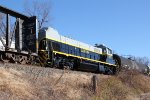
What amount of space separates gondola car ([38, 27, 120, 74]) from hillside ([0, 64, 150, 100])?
364cm

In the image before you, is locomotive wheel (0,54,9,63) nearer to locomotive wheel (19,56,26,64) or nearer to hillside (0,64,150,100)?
locomotive wheel (19,56,26,64)

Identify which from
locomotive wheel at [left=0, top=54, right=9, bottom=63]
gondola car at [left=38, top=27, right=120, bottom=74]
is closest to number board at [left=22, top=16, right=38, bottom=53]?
locomotive wheel at [left=0, top=54, right=9, bottom=63]

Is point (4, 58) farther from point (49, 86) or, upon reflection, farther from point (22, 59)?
point (49, 86)

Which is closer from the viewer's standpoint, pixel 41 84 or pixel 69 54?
pixel 41 84

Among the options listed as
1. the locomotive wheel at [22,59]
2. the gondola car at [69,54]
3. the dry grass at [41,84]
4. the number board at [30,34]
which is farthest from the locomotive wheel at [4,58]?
the gondola car at [69,54]

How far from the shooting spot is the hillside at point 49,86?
1129cm

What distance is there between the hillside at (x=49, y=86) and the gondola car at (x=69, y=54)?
364 centimetres

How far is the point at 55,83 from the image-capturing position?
1470 centimetres

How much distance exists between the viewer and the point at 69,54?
79.1ft

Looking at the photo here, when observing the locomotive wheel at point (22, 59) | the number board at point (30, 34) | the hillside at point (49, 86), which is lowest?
the hillside at point (49, 86)

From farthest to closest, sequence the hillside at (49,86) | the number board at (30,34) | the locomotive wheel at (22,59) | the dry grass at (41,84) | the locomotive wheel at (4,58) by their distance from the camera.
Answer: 1. the number board at (30,34)
2. the locomotive wheel at (22,59)
3. the locomotive wheel at (4,58)
4. the hillside at (49,86)
5. the dry grass at (41,84)

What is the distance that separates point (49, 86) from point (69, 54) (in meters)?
10.6

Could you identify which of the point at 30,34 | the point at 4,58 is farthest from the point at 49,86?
the point at 30,34

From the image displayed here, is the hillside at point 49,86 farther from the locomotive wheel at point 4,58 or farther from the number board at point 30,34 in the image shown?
the number board at point 30,34
